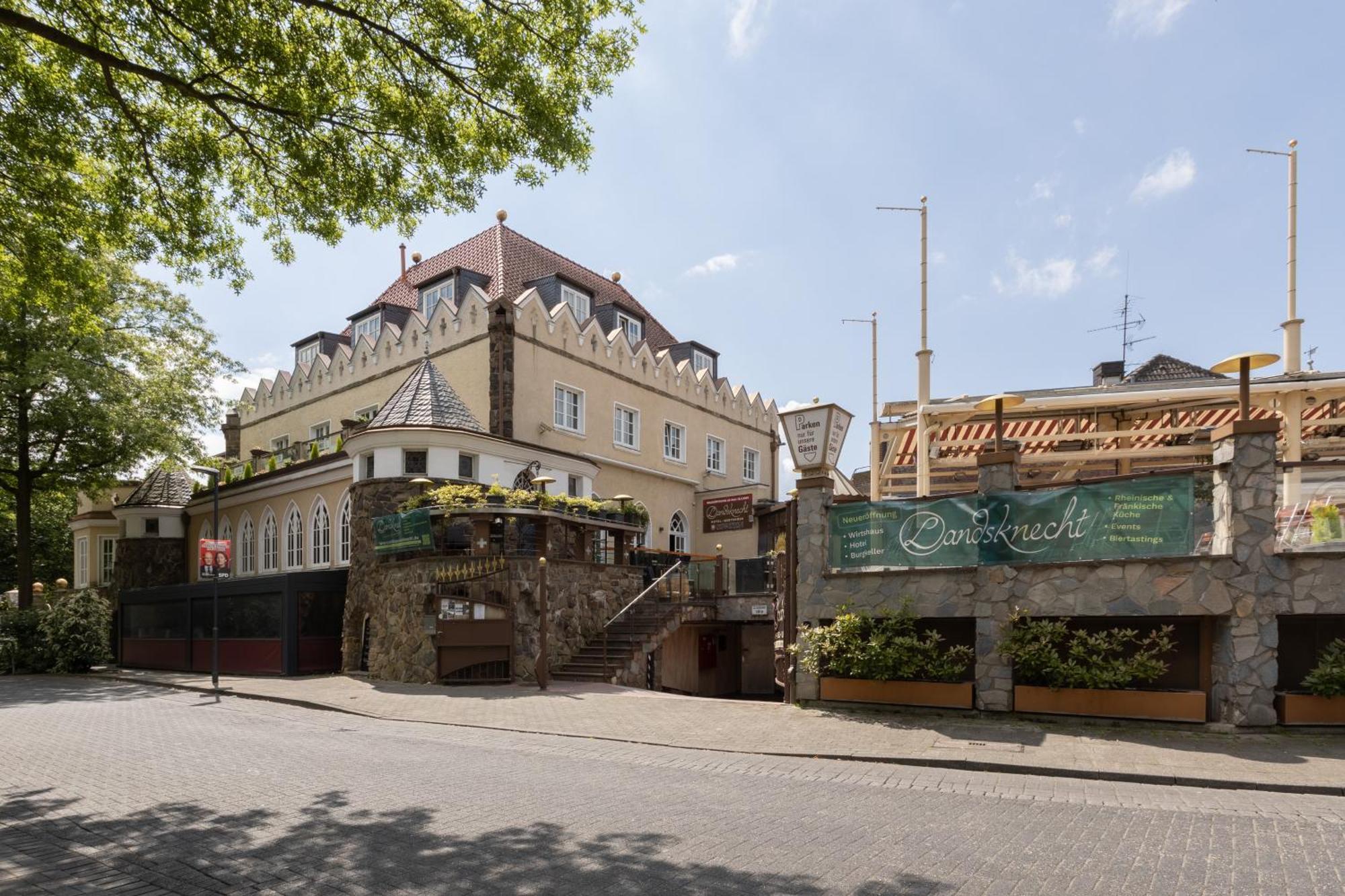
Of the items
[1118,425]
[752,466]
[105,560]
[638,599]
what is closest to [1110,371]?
[752,466]

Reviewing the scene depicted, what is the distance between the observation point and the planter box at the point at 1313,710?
994 centimetres

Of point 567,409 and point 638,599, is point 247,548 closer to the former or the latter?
point 567,409

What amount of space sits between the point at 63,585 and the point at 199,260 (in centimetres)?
3092

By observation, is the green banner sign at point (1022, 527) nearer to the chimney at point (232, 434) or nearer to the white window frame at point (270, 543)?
the white window frame at point (270, 543)

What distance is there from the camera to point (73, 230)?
33.5 ft

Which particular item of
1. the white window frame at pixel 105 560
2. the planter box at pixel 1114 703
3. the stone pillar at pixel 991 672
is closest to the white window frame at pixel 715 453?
the stone pillar at pixel 991 672

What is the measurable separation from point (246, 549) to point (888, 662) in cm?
2435

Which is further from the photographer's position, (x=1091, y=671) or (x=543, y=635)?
(x=543, y=635)

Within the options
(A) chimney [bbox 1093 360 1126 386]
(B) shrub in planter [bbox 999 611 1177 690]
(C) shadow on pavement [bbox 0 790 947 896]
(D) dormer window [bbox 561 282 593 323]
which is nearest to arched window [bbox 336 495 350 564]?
(D) dormer window [bbox 561 282 593 323]

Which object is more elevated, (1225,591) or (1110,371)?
(1110,371)

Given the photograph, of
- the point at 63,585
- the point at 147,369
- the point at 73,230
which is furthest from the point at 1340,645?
the point at 63,585

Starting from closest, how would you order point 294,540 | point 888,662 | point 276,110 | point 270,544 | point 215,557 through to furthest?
point 276,110 → point 888,662 → point 215,557 → point 294,540 → point 270,544

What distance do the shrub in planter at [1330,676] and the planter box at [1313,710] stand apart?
7 centimetres

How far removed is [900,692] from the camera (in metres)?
12.2
